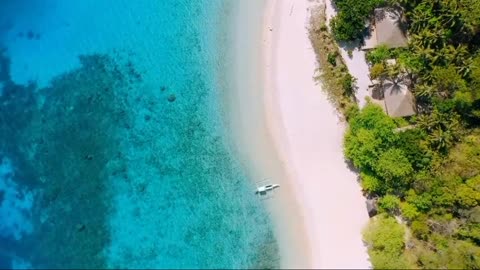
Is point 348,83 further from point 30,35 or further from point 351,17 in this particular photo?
point 30,35

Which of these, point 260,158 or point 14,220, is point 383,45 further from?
point 14,220

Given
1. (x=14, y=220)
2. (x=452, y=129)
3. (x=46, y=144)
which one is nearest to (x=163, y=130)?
(x=46, y=144)

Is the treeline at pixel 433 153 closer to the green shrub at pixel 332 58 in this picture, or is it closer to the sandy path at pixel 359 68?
the sandy path at pixel 359 68

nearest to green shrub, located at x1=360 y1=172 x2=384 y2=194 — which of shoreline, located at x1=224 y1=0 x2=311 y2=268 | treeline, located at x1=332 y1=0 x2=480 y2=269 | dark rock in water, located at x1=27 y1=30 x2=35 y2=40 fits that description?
treeline, located at x1=332 y1=0 x2=480 y2=269

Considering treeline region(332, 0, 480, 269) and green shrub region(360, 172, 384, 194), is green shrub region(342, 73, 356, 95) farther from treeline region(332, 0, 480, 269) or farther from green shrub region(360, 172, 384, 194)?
green shrub region(360, 172, 384, 194)

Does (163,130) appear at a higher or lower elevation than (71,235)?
higher

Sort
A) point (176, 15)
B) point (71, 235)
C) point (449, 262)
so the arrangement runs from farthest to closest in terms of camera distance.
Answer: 1. point (176, 15)
2. point (71, 235)
3. point (449, 262)
